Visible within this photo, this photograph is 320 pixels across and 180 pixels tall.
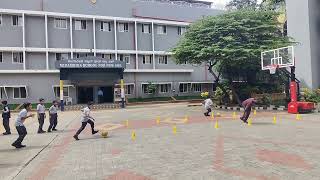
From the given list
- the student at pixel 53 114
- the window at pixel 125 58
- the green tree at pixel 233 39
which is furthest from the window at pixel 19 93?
the student at pixel 53 114

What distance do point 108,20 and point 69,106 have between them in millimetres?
11752

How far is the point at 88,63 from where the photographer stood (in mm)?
36812

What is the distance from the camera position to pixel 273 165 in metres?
9.10

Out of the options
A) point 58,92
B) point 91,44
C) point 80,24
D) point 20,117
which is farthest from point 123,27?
point 20,117

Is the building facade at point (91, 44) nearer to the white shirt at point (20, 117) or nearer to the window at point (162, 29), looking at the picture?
the window at point (162, 29)

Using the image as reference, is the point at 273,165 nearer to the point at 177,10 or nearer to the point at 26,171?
the point at 26,171

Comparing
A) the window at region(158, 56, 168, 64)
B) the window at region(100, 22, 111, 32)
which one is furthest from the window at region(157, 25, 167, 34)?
the window at region(100, 22, 111, 32)

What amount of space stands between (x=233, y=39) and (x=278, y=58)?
378cm

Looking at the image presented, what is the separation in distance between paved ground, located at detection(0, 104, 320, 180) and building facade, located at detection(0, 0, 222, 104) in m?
23.3

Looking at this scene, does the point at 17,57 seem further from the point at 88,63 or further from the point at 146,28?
the point at 146,28

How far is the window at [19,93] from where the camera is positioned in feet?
125

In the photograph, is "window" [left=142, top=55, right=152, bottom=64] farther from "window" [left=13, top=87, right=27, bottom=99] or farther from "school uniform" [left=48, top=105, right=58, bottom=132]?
"school uniform" [left=48, top=105, right=58, bottom=132]

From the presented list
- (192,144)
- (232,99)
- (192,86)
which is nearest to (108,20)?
(192,86)

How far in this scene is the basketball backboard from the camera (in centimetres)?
2435
